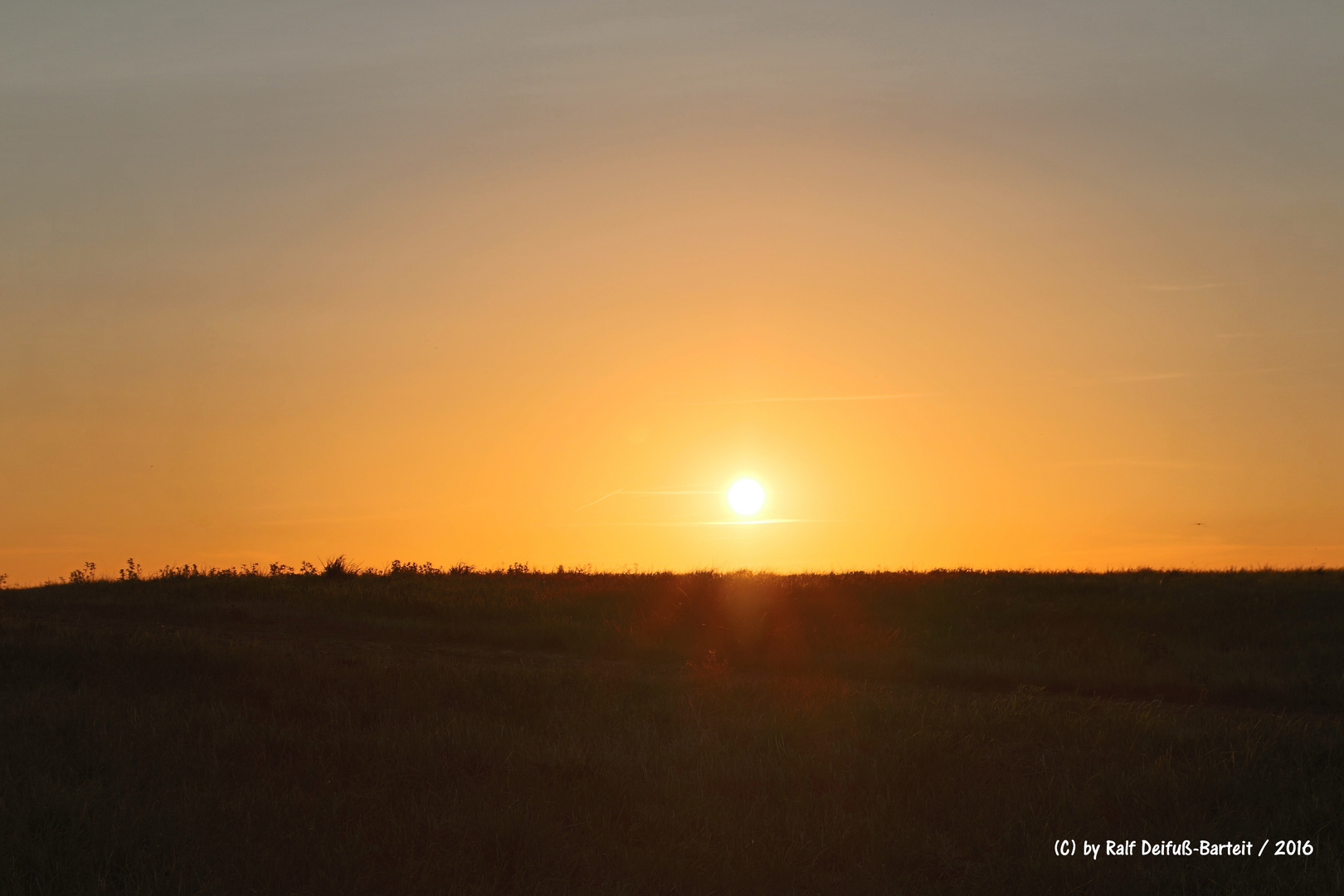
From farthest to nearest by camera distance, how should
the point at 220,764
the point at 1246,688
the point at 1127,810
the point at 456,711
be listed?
the point at 1246,688 < the point at 456,711 < the point at 220,764 < the point at 1127,810

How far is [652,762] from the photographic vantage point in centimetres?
889

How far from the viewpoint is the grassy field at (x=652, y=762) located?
671 centimetres

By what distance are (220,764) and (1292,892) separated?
845cm

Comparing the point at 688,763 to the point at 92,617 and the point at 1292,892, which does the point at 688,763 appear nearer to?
the point at 1292,892

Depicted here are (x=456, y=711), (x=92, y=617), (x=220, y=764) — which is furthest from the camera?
(x=92, y=617)

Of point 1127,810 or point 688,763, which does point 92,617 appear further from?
point 1127,810

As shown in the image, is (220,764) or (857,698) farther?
(857,698)

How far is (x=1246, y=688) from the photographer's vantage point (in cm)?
1423

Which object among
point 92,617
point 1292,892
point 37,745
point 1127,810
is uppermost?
point 92,617

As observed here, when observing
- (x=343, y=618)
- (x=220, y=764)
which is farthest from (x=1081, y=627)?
(x=220, y=764)

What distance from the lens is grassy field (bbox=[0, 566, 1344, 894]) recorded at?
Result: 671 cm

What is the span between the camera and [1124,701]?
13.3m

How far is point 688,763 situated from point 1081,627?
1339 centimetres

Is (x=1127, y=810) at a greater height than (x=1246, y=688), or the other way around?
(x=1246, y=688)
